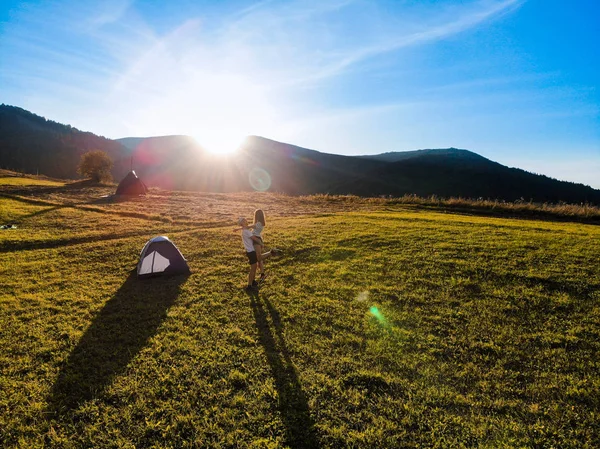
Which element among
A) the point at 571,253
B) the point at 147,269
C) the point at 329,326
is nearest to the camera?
the point at 329,326

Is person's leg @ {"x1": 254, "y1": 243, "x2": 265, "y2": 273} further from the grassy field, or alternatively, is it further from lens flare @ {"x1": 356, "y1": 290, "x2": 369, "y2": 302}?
lens flare @ {"x1": 356, "y1": 290, "x2": 369, "y2": 302}

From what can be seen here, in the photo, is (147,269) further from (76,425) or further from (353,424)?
(353,424)

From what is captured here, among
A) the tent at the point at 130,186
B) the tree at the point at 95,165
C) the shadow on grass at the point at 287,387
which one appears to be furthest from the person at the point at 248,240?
the tree at the point at 95,165

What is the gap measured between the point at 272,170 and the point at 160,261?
440ft

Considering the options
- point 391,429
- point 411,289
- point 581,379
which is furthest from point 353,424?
point 411,289

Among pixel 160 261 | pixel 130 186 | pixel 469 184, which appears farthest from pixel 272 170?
pixel 160 261

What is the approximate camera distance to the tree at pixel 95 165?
56.0m

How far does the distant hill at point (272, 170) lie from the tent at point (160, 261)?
95186mm

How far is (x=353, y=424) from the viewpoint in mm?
5793

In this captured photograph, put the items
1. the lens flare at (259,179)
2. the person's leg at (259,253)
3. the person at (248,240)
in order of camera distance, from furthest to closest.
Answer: the lens flare at (259,179), the person's leg at (259,253), the person at (248,240)

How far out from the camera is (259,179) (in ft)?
449

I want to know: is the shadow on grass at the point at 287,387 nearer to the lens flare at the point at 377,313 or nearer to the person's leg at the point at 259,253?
the person's leg at the point at 259,253

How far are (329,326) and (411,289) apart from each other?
4.18 metres

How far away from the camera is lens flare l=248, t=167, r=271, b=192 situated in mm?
124381
